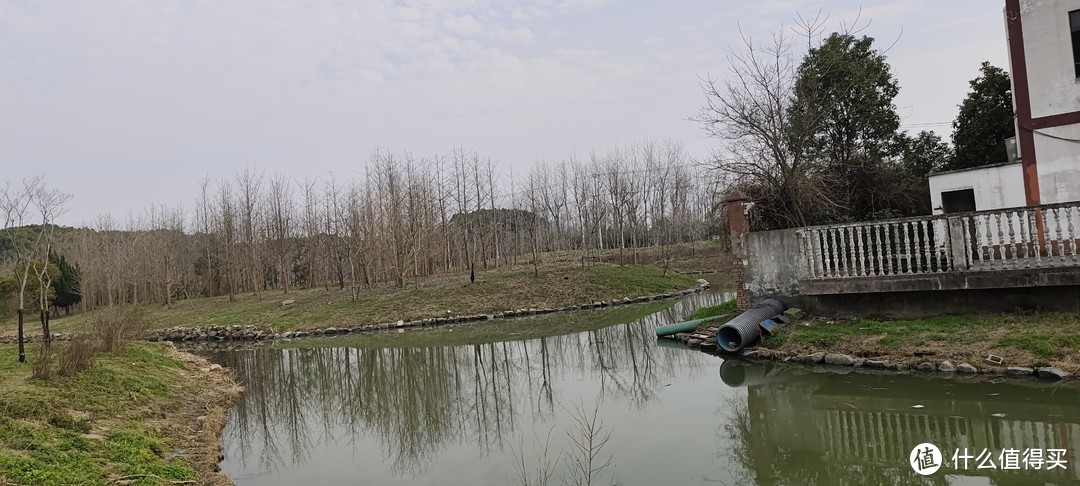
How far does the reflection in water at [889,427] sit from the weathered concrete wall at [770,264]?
2768 millimetres

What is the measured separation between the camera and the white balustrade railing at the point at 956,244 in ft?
25.8

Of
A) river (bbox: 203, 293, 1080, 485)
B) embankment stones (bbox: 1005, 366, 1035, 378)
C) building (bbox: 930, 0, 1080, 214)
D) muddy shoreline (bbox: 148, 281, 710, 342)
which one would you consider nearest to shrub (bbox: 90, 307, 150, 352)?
river (bbox: 203, 293, 1080, 485)

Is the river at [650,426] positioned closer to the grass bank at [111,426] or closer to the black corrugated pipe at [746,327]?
the black corrugated pipe at [746,327]

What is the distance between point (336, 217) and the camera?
31.4 metres

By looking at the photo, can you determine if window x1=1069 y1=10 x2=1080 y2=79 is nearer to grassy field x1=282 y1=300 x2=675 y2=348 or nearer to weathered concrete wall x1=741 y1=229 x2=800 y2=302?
weathered concrete wall x1=741 y1=229 x2=800 y2=302

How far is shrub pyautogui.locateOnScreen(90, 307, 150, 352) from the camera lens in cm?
1092

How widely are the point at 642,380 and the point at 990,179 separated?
7.32 m

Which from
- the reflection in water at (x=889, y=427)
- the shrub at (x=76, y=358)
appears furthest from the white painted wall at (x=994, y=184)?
the shrub at (x=76, y=358)

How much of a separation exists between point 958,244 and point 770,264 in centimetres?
279

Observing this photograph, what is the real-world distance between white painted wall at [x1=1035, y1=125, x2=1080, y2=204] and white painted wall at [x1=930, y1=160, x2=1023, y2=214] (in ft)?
1.60

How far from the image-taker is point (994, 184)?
10.6 m

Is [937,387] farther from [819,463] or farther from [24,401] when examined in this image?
[24,401]

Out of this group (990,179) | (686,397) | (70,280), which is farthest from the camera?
(70,280)

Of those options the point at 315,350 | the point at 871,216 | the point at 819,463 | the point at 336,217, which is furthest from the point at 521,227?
the point at 819,463
